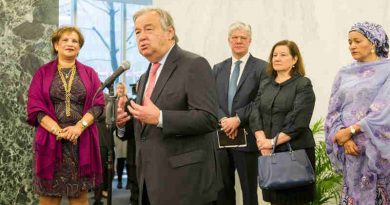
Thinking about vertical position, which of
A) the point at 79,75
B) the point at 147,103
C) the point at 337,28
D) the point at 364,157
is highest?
the point at 337,28

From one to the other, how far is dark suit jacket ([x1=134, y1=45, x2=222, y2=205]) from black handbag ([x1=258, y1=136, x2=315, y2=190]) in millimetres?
1110

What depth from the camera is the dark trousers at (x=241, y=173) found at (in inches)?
159

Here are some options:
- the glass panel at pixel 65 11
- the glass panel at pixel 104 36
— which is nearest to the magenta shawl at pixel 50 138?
the glass panel at pixel 104 36

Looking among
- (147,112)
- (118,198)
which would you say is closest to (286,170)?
(147,112)

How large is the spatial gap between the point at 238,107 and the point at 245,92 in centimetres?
14

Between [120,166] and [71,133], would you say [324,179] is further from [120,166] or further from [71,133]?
[120,166]

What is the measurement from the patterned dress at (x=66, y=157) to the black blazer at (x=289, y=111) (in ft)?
4.09

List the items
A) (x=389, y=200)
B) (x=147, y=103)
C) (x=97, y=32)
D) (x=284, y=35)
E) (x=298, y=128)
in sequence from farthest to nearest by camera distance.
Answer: (x=97, y=32), (x=284, y=35), (x=298, y=128), (x=389, y=200), (x=147, y=103)

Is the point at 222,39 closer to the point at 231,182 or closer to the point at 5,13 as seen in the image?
the point at 231,182

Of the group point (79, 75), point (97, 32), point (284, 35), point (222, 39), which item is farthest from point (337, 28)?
point (97, 32)

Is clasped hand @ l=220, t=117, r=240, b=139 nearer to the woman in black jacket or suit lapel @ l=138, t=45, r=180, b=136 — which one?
the woman in black jacket

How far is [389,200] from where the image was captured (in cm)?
306

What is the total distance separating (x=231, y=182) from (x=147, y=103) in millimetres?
2018

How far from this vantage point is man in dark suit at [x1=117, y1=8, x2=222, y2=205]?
2375 mm
